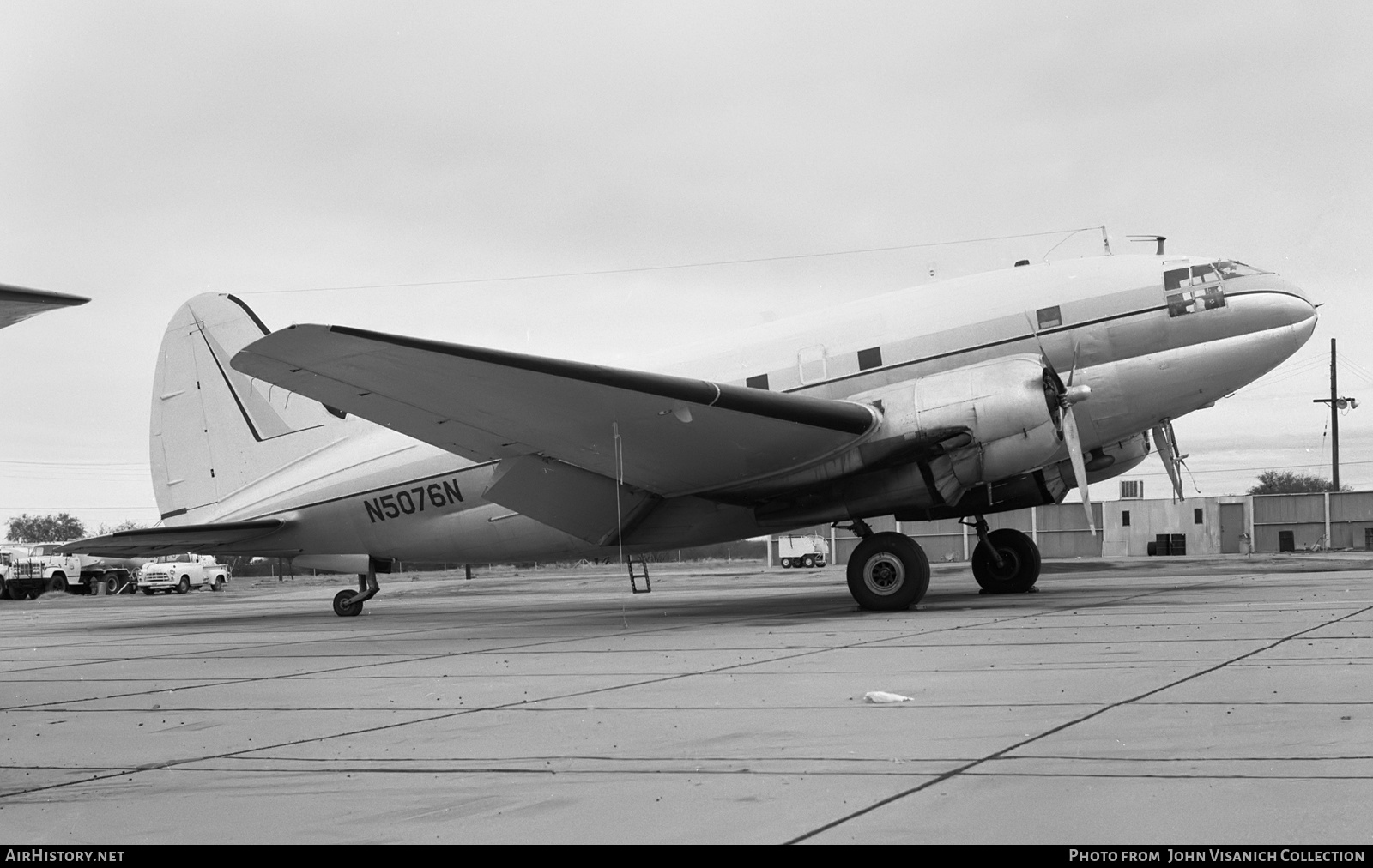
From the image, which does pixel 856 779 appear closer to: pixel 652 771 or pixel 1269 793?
pixel 652 771

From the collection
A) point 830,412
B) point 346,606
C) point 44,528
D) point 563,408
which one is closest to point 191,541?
point 346,606

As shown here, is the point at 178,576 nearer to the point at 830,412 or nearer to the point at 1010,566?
the point at 1010,566

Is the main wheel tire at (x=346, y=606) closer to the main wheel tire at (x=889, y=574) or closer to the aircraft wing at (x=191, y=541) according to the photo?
the aircraft wing at (x=191, y=541)

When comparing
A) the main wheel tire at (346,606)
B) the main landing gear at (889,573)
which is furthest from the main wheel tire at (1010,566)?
the main wheel tire at (346,606)

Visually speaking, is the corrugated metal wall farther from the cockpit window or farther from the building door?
the cockpit window

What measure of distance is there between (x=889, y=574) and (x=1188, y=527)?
4478 cm

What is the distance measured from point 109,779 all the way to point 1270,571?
25.8m

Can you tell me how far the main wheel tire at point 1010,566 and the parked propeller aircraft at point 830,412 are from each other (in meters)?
0.04

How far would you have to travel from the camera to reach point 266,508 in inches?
835

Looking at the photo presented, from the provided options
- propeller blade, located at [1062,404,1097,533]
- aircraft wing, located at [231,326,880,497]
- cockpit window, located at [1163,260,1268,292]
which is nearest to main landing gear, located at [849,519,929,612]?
aircraft wing, located at [231,326,880,497]

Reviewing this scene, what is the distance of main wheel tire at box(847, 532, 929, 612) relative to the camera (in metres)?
15.5

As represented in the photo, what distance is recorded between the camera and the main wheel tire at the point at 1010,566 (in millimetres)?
18953

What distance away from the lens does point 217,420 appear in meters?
22.2
